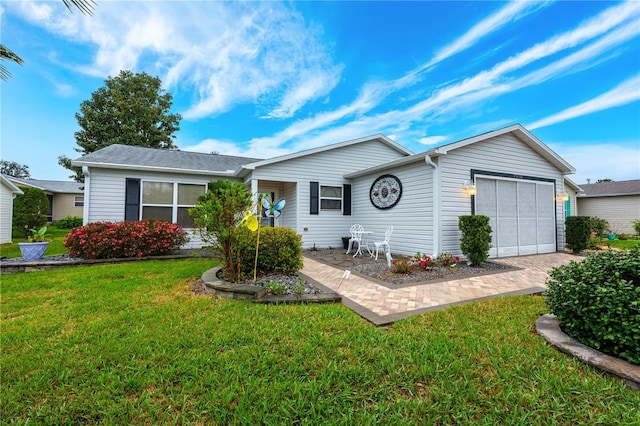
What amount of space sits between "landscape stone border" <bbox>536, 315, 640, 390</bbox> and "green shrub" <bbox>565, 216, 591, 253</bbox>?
833 centimetres

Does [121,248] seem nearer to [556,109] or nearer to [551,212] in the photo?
[551,212]

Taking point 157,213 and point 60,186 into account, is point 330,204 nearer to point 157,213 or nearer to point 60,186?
point 157,213

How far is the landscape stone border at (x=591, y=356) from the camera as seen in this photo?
1.94 metres

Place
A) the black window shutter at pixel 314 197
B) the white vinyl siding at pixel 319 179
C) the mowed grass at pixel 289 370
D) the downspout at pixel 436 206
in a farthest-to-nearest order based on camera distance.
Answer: the black window shutter at pixel 314 197 < the white vinyl siding at pixel 319 179 < the downspout at pixel 436 206 < the mowed grass at pixel 289 370

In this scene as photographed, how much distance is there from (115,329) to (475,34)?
11.9 meters

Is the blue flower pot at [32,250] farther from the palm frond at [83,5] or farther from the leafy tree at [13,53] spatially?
the palm frond at [83,5]

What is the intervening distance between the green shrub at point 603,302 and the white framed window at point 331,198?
7.68 metres

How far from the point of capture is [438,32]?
9.15 meters

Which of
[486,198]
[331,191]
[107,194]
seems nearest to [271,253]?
[331,191]

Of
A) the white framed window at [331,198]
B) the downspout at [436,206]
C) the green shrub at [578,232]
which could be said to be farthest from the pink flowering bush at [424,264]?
the green shrub at [578,232]

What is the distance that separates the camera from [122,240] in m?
6.91

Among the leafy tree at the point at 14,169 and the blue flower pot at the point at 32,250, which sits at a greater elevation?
the leafy tree at the point at 14,169


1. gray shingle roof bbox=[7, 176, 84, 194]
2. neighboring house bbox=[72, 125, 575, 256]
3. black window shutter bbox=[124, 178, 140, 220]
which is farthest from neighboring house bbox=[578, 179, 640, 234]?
gray shingle roof bbox=[7, 176, 84, 194]

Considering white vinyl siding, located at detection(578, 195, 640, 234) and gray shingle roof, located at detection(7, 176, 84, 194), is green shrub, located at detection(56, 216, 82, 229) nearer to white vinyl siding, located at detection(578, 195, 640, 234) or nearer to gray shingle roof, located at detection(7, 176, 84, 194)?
gray shingle roof, located at detection(7, 176, 84, 194)
